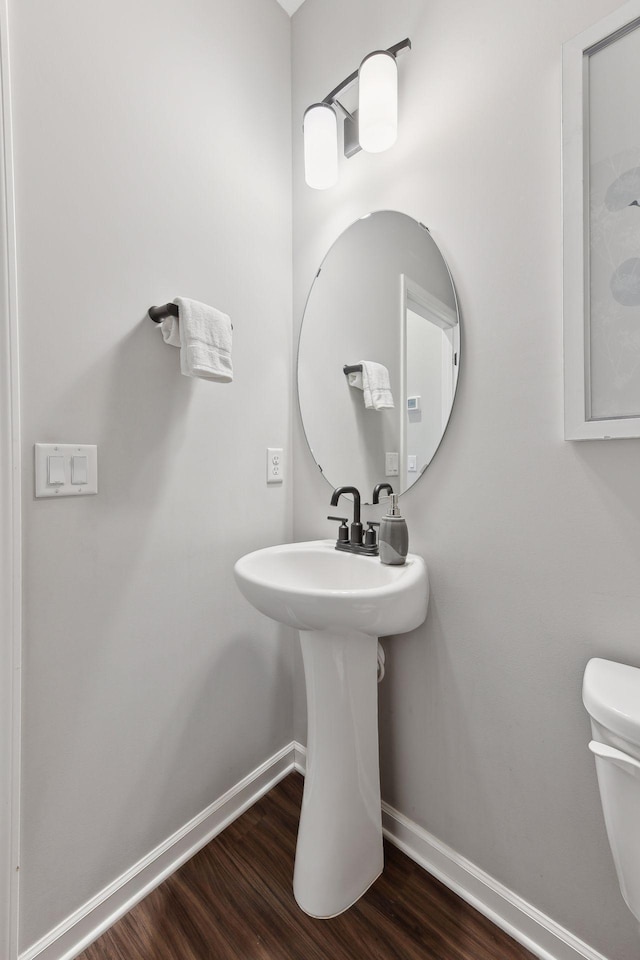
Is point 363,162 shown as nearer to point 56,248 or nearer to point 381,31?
point 381,31

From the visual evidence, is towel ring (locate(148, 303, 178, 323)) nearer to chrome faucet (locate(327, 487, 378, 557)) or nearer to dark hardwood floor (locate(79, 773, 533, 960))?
chrome faucet (locate(327, 487, 378, 557))

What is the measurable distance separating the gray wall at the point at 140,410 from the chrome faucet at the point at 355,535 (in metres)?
0.30

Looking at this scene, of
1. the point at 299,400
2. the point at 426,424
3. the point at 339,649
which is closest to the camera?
the point at 339,649

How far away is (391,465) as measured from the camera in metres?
1.23

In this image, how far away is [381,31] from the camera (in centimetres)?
121

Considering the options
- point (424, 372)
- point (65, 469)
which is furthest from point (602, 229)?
point (65, 469)

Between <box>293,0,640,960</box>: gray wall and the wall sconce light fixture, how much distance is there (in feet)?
0.23

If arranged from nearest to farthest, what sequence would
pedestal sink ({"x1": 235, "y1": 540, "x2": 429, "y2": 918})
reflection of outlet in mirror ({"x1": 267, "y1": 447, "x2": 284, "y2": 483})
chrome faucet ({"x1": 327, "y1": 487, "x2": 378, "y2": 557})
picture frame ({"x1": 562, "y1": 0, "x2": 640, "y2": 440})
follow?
picture frame ({"x1": 562, "y1": 0, "x2": 640, "y2": 440}) < pedestal sink ({"x1": 235, "y1": 540, "x2": 429, "y2": 918}) < chrome faucet ({"x1": 327, "y1": 487, "x2": 378, "y2": 557}) < reflection of outlet in mirror ({"x1": 267, "y1": 447, "x2": 284, "y2": 483})

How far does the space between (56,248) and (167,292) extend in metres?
0.27

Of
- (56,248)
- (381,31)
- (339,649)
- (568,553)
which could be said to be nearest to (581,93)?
(381,31)

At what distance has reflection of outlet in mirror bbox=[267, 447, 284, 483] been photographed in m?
1.43

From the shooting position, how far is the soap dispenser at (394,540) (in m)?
1.08

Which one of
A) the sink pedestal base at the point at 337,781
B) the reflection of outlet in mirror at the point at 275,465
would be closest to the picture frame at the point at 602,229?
the sink pedestal base at the point at 337,781

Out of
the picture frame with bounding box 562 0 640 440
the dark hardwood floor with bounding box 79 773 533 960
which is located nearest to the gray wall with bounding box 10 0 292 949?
the dark hardwood floor with bounding box 79 773 533 960
